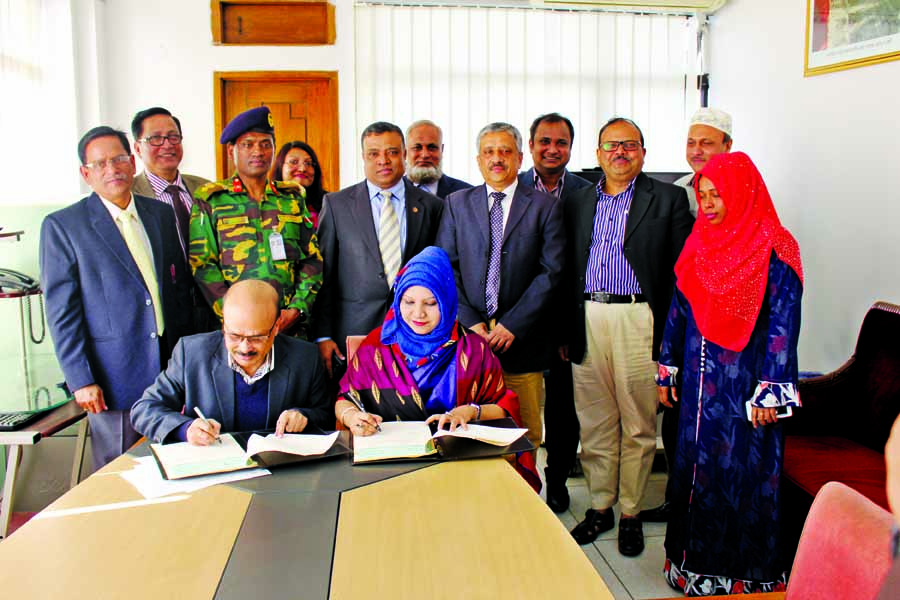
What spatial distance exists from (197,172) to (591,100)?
10.7 feet

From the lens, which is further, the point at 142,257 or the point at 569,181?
the point at 569,181

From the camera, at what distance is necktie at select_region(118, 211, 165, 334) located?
103 inches

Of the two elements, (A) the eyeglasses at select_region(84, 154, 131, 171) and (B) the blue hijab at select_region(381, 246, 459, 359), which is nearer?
(B) the blue hijab at select_region(381, 246, 459, 359)

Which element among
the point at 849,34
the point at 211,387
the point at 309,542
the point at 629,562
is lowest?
the point at 629,562

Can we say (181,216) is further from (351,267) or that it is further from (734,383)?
(734,383)

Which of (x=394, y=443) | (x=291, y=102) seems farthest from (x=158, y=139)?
(x=291, y=102)

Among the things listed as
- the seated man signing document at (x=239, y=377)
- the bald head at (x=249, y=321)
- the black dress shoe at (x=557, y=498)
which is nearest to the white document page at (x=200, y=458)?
the seated man signing document at (x=239, y=377)

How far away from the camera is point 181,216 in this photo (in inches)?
123

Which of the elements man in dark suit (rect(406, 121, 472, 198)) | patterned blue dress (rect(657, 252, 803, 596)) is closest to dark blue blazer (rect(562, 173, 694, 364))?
patterned blue dress (rect(657, 252, 803, 596))

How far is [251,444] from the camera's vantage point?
192 cm

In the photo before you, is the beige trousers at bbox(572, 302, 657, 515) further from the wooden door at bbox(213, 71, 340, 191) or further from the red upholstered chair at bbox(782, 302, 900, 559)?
the wooden door at bbox(213, 71, 340, 191)

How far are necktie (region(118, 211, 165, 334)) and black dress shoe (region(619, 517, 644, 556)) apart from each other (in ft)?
6.45

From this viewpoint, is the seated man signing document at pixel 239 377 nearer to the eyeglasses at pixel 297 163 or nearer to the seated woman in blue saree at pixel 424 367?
the seated woman in blue saree at pixel 424 367

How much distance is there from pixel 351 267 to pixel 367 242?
12 centimetres
